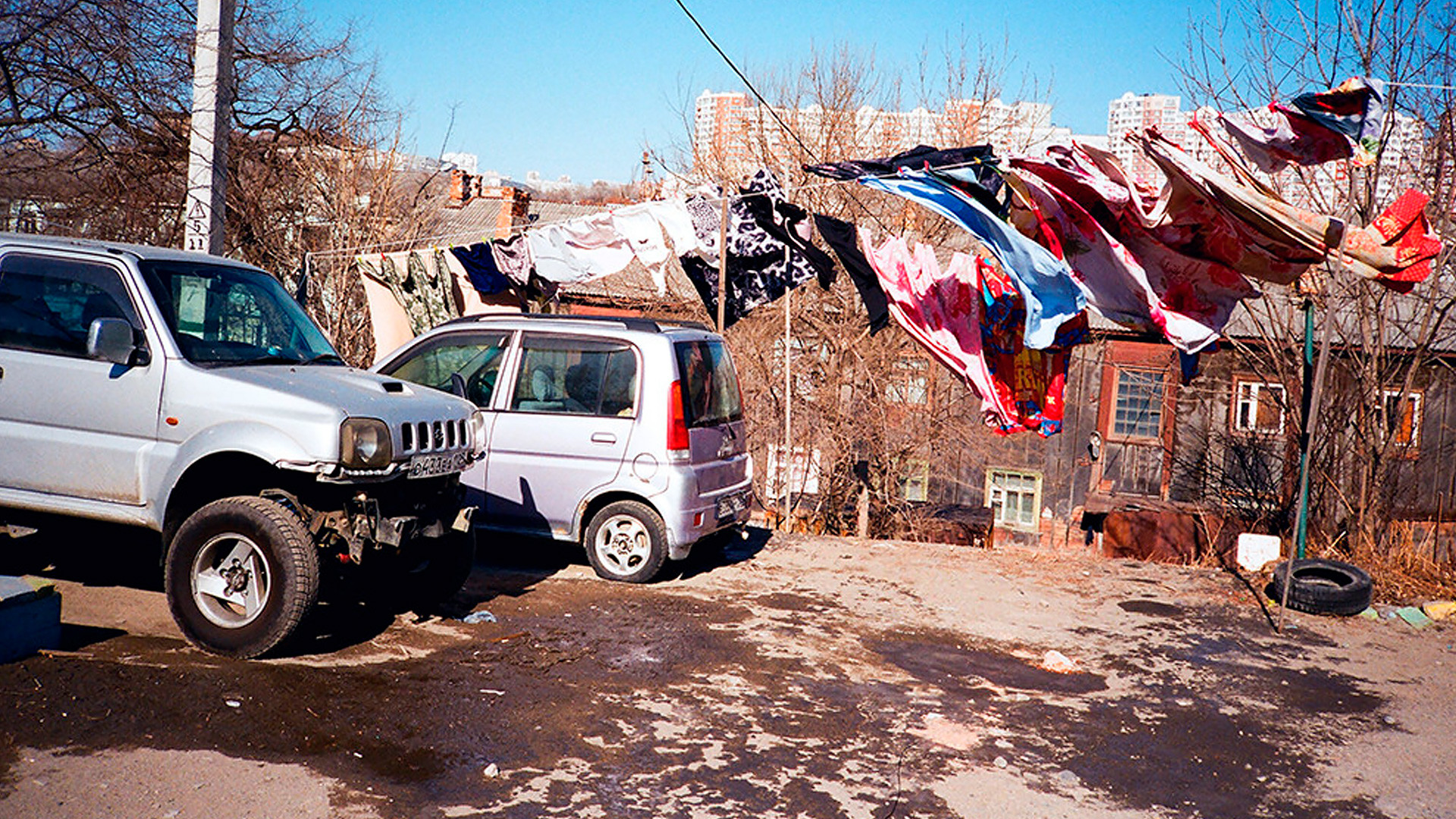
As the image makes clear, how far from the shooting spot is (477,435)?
6.67 metres

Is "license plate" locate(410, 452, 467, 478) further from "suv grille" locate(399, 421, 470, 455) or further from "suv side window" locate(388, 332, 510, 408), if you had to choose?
"suv side window" locate(388, 332, 510, 408)

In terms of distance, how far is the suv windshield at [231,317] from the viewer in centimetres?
612

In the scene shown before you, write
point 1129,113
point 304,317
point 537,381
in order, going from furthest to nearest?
point 1129,113, point 537,381, point 304,317

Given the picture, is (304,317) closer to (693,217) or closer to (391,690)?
(391,690)

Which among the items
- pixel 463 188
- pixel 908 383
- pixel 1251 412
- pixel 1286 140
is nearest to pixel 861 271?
pixel 1286 140

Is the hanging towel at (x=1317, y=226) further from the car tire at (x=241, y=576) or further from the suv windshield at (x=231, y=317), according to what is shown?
the car tire at (x=241, y=576)

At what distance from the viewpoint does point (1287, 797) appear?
15.6ft

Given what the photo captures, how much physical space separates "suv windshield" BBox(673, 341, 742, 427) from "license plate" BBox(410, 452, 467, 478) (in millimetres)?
2097

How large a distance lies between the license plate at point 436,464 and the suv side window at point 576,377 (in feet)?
5.96

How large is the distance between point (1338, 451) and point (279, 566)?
1087 centimetres

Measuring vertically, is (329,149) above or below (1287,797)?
above

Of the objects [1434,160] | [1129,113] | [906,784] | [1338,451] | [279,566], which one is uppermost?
[1129,113]

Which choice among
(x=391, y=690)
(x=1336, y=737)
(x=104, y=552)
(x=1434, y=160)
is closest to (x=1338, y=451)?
(x=1434, y=160)

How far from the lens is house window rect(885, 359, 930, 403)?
59.1ft
